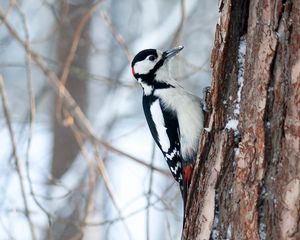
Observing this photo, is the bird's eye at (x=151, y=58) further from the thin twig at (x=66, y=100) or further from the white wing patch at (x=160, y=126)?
the thin twig at (x=66, y=100)

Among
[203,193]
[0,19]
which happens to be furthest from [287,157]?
[0,19]

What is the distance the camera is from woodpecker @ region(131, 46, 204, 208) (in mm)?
3369

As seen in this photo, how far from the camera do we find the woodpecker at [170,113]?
337 cm

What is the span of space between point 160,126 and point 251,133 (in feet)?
3.47

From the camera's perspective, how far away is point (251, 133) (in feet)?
8.52

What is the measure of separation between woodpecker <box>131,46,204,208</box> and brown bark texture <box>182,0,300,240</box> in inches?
20.1

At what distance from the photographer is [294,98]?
251cm

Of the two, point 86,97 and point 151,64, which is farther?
point 86,97

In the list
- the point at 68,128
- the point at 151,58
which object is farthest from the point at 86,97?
the point at 151,58

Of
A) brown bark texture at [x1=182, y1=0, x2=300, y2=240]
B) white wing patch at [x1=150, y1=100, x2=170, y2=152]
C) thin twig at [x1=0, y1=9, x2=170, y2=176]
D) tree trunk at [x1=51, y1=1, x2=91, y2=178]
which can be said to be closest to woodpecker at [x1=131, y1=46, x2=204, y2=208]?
white wing patch at [x1=150, y1=100, x2=170, y2=152]

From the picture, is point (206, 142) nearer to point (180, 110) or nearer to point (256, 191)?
point (256, 191)

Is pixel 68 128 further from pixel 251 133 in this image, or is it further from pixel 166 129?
pixel 251 133

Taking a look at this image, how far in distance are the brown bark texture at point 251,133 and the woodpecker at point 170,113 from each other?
51cm

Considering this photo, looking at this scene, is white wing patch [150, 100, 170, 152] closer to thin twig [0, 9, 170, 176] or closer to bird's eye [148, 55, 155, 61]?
bird's eye [148, 55, 155, 61]
